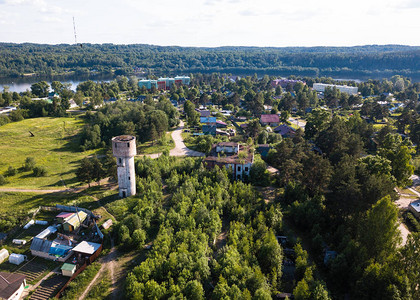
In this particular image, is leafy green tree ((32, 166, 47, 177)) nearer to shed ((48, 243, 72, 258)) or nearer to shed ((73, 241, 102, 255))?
shed ((48, 243, 72, 258))

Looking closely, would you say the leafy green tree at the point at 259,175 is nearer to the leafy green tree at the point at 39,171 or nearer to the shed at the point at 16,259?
the shed at the point at 16,259

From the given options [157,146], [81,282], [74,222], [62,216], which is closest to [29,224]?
[62,216]

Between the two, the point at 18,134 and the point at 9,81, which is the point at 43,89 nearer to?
the point at 18,134

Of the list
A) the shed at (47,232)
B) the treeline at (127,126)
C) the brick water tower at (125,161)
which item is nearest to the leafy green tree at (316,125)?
the treeline at (127,126)

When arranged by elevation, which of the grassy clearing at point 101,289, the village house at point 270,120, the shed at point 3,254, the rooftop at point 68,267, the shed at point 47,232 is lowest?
the grassy clearing at point 101,289

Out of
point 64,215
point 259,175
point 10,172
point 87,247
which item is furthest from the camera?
point 10,172

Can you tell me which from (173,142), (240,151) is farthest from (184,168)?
(173,142)

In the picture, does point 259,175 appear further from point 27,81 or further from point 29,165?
point 27,81
